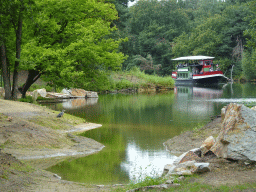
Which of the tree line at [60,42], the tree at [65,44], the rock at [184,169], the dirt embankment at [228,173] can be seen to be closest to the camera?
the dirt embankment at [228,173]

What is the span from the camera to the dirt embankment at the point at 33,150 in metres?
6.25

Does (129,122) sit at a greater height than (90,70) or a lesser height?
lesser

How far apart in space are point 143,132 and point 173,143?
2.95m

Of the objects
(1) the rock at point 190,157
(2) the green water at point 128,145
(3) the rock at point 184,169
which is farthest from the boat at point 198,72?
(3) the rock at point 184,169

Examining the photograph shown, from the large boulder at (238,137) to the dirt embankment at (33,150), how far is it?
113 inches

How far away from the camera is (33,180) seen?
253 inches

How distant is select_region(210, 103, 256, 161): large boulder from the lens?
7582 millimetres

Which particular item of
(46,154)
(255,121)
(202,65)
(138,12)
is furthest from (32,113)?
(138,12)

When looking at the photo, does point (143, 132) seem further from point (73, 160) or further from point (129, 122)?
point (73, 160)

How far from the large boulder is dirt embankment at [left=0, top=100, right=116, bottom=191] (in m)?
2.88

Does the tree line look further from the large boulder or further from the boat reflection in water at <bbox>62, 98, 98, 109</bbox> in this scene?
the large boulder

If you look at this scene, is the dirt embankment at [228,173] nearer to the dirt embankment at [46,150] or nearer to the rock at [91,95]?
the dirt embankment at [46,150]

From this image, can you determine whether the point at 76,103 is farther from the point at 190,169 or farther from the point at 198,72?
the point at 198,72

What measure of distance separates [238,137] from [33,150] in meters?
5.71
